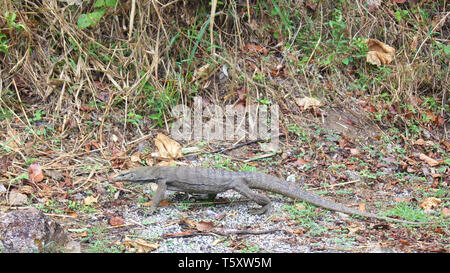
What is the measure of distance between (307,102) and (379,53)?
4.69 ft

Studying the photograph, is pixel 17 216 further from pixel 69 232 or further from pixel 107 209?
pixel 107 209

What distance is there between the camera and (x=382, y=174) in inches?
228

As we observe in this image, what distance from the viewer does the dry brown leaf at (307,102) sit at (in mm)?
6645

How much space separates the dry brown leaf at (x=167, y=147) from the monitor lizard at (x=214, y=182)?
698 mm

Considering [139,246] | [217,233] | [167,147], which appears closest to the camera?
[139,246]

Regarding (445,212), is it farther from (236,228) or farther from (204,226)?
(204,226)

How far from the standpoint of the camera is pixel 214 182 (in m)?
4.87

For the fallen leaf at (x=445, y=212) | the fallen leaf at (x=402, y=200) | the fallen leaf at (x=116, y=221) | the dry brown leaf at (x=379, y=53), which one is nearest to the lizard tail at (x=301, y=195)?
the fallen leaf at (x=402, y=200)

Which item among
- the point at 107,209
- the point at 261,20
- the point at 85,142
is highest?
the point at 261,20

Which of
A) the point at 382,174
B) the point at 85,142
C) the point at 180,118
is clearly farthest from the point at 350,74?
the point at 85,142

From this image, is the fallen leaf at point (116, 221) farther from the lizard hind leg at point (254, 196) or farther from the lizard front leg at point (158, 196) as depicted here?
the lizard hind leg at point (254, 196)

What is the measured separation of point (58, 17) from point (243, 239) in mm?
3695

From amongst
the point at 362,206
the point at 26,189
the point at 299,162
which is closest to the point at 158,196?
the point at 26,189

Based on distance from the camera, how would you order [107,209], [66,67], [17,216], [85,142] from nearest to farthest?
[17,216]
[107,209]
[85,142]
[66,67]
